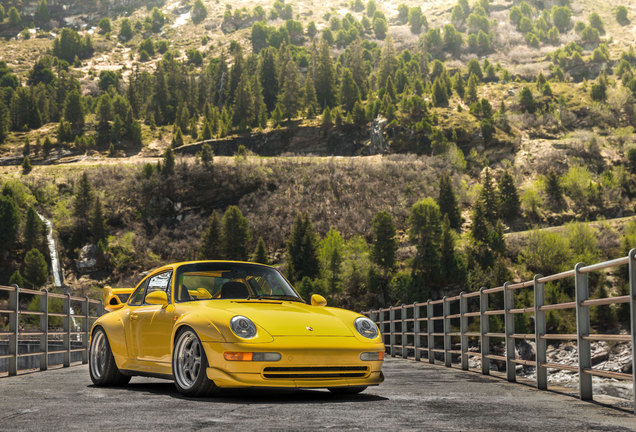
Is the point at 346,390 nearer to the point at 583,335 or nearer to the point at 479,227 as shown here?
the point at 583,335

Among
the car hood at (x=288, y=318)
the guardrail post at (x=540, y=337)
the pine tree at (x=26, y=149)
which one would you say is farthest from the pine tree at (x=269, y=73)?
the car hood at (x=288, y=318)

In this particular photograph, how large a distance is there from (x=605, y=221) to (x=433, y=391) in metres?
92.0

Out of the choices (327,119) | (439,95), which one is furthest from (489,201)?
(439,95)

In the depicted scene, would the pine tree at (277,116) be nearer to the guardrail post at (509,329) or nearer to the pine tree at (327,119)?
the pine tree at (327,119)

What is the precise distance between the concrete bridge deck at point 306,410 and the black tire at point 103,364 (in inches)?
7.4

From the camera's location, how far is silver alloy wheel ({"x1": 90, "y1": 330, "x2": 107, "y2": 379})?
29.1 feet

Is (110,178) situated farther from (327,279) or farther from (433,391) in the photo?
(433,391)

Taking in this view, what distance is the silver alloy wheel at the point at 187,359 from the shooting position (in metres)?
6.98

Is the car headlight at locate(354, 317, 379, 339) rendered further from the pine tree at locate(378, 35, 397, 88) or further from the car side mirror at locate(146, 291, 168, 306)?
the pine tree at locate(378, 35, 397, 88)

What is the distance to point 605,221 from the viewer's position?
92.6m

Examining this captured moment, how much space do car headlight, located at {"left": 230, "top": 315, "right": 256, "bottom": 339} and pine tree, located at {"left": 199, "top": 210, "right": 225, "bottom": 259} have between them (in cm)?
8109

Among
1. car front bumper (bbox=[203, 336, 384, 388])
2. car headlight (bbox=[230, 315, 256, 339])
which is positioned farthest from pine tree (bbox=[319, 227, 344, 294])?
car headlight (bbox=[230, 315, 256, 339])

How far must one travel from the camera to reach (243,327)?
→ 6.71 meters

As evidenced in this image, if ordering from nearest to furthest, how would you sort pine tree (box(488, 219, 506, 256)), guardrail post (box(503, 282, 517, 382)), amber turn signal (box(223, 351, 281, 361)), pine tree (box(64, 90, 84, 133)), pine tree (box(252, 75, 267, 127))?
1. amber turn signal (box(223, 351, 281, 361))
2. guardrail post (box(503, 282, 517, 382))
3. pine tree (box(488, 219, 506, 256))
4. pine tree (box(252, 75, 267, 127))
5. pine tree (box(64, 90, 84, 133))
